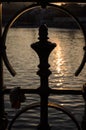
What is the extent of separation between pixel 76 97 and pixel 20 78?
1093 cm

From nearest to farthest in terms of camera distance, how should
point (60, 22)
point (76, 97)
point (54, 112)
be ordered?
1. point (54, 112)
2. point (76, 97)
3. point (60, 22)

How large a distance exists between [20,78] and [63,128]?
1857cm

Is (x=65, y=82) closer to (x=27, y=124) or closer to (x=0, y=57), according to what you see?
(x=27, y=124)

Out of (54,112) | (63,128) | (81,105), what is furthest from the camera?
(81,105)

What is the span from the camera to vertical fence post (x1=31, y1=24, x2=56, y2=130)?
13.2 ft

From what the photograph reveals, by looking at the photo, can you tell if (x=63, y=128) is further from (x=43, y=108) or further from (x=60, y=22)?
(x=60, y=22)

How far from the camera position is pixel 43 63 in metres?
4.08

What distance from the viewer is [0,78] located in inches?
165

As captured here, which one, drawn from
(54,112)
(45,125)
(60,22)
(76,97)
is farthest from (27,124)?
(60,22)

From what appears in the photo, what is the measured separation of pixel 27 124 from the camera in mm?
16203

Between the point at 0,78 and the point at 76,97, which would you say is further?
the point at 76,97

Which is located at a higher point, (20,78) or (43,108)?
(43,108)

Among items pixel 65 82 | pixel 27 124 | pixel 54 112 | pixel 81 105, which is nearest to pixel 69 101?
pixel 81 105

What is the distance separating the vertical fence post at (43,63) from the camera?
4012 mm
